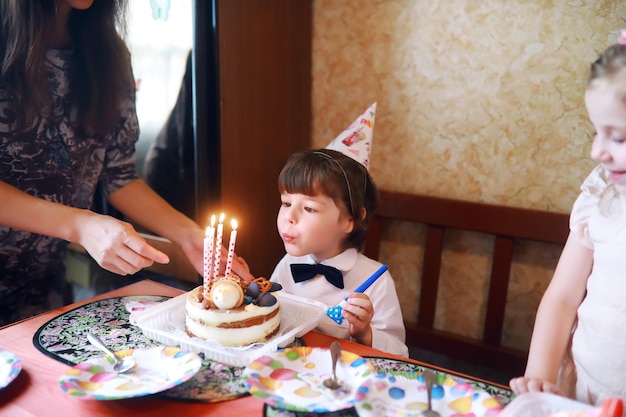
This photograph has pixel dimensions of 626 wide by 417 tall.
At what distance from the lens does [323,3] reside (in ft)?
7.55

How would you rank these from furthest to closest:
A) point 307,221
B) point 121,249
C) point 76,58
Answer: point 76,58
point 307,221
point 121,249

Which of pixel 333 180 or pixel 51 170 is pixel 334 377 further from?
pixel 51 170

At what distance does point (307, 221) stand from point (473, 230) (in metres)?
0.82

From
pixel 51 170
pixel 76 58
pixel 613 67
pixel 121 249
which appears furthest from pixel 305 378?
pixel 76 58

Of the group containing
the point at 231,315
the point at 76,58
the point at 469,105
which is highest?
the point at 76,58

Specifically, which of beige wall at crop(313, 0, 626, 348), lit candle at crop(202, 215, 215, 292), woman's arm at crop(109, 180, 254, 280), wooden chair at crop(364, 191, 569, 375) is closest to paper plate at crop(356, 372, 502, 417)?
lit candle at crop(202, 215, 215, 292)

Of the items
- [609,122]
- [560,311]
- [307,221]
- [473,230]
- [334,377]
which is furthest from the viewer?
[473,230]

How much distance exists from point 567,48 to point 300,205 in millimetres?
1069

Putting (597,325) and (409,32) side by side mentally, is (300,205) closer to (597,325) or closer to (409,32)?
(597,325)

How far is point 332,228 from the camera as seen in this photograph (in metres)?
1.51

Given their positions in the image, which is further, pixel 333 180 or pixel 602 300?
pixel 333 180

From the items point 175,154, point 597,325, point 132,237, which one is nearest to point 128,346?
point 132,237

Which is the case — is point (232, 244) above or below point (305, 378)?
above

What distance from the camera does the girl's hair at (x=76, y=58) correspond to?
1.40 m
